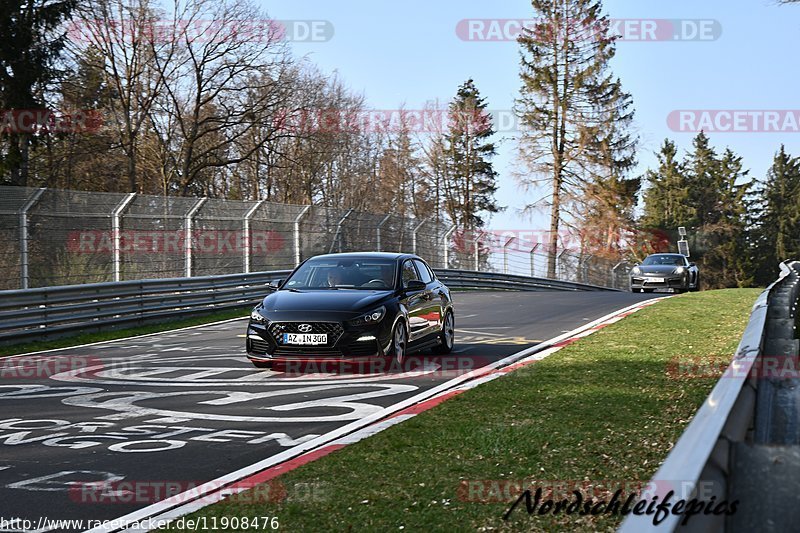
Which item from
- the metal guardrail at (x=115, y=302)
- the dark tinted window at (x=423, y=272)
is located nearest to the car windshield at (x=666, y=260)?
the metal guardrail at (x=115, y=302)

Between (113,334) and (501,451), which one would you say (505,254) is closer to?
(113,334)

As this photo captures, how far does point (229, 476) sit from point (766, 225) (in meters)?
108

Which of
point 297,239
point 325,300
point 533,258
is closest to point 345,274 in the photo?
point 325,300

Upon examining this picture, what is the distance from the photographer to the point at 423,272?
14250mm

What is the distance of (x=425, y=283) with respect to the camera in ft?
44.4

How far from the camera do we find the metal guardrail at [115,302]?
16.0 m

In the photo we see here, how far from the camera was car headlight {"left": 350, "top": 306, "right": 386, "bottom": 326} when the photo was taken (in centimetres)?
1137

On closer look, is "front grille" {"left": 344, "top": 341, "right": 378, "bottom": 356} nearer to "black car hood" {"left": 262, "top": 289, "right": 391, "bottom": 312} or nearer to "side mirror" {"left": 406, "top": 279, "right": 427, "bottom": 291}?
"black car hood" {"left": 262, "top": 289, "right": 391, "bottom": 312}

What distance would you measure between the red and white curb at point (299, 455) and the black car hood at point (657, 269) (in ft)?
70.9

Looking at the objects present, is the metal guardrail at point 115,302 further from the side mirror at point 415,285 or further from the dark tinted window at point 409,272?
the side mirror at point 415,285

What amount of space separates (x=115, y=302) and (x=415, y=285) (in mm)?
7838

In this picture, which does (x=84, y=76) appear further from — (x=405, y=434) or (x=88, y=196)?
(x=405, y=434)

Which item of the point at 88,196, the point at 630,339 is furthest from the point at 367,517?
the point at 88,196

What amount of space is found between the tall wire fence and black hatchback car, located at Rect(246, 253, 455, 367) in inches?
281
